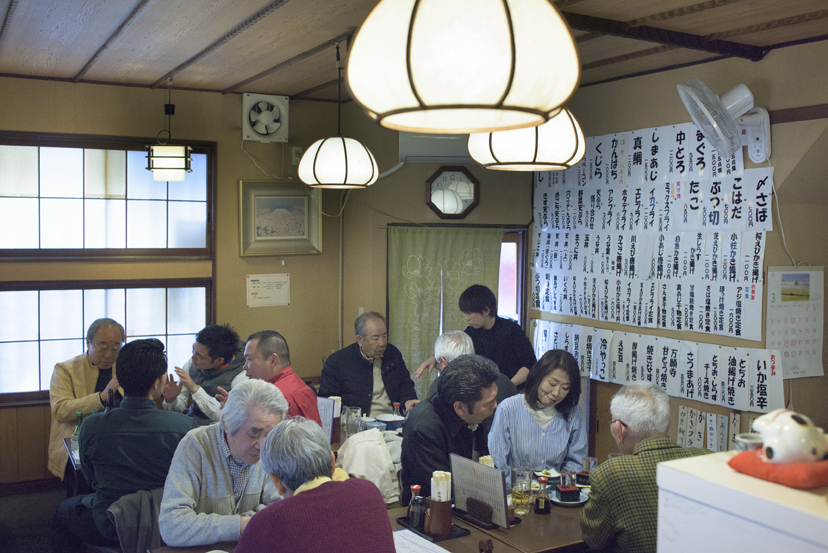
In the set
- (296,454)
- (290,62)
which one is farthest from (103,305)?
(296,454)

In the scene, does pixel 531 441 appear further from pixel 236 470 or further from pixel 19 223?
pixel 19 223

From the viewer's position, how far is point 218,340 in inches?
155

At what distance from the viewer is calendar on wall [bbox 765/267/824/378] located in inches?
140

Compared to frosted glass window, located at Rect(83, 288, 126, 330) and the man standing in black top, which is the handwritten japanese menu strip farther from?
frosted glass window, located at Rect(83, 288, 126, 330)

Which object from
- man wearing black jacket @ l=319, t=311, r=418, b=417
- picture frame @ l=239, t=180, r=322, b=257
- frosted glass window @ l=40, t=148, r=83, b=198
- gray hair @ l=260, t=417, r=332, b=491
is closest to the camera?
gray hair @ l=260, t=417, r=332, b=491

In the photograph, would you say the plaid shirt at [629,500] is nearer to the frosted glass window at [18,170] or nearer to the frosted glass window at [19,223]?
the frosted glass window at [19,223]

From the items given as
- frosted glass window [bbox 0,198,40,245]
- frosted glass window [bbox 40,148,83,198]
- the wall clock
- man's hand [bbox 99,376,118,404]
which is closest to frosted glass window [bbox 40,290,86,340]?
frosted glass window [bbox 0,198,40,245]

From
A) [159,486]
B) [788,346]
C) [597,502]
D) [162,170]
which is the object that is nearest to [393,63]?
[597,502]

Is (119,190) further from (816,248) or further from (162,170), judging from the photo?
(816,248)

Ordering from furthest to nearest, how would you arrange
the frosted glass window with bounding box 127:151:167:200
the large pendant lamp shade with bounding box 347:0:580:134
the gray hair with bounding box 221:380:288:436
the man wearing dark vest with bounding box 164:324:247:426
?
the frosted glass window with bounding box 127:151:167:200, the man wearing dark vest with bounding box 164:324:247:426, the gray hair with bounding box 221:380:288:436, the large pendant lamp shade with bounding box 347:0:580:134

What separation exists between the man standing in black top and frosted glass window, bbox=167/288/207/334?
8.03 ft

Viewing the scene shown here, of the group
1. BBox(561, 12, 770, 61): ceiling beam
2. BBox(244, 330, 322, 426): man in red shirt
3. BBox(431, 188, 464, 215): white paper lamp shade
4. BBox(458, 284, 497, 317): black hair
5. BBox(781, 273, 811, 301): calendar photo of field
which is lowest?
BBox(244, 330, 322, 426): man in red shirt

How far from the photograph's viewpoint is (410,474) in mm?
2693

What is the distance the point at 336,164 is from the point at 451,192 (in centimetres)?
179
